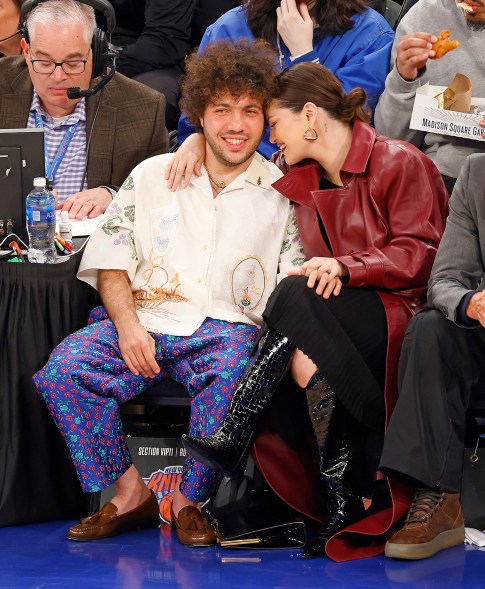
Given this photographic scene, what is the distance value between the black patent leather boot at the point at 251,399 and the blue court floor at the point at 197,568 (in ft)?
0.94

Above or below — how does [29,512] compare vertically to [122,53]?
below

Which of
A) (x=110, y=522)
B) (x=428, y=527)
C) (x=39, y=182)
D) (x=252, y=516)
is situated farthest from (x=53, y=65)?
(x=428, y=527)

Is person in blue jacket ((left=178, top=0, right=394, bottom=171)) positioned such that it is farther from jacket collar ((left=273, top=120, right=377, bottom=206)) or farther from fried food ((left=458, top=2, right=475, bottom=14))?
jacket collar ((left=273, top=120, right=377, bottom=206))

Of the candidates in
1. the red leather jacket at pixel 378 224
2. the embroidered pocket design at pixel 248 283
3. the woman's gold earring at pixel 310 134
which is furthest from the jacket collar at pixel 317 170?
the embroidered pocket design at pixel 248 283

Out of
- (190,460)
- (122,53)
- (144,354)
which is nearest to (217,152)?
(144,354)

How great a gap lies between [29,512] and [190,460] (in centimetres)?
56

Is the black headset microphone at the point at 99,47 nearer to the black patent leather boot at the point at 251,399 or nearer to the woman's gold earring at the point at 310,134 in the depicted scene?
the woman's gold earring at the point at 310,134

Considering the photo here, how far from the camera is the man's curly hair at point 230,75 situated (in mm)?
3949

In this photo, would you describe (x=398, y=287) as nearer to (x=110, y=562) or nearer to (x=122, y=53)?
(x=110, y=562)

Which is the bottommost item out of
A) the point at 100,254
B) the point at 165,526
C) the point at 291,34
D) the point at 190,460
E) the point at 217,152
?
the point at 165,526

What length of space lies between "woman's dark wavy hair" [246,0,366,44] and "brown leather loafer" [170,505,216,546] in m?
1.94

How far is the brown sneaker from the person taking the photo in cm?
337

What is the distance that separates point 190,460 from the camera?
145 inches

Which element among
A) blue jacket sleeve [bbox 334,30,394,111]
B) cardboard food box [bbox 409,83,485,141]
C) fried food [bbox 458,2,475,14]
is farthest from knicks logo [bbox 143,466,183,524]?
fried food [bbox 458,2,475,14]
